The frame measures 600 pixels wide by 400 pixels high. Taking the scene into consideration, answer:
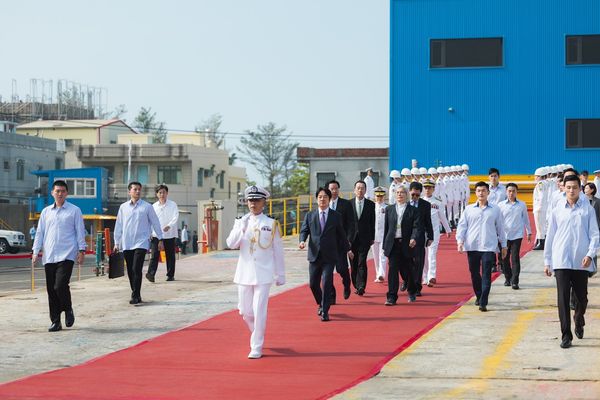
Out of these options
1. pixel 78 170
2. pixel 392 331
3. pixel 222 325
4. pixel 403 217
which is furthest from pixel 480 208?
pixel 78 170

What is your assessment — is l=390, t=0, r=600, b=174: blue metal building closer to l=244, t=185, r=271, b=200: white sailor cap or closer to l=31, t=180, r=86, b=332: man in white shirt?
l=31, t=180, r=86, b=332: man in white shirt

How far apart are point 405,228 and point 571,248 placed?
4634mm

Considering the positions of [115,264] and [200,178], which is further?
[200,178]

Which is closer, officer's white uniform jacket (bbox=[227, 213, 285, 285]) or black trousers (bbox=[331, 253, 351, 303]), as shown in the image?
officer's white uniform jacket (bbox=[227, 213, 285, 285])

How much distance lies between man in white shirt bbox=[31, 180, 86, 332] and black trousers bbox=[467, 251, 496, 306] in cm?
540

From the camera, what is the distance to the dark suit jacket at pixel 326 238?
15086 mm

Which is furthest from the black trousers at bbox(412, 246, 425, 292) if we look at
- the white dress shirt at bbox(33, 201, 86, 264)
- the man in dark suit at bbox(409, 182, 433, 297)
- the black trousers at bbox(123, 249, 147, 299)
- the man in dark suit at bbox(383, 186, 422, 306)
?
the white dress shirt at bbox(33, 201, 86, 264)

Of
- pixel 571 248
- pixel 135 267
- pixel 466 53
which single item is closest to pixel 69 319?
pixel 135 267

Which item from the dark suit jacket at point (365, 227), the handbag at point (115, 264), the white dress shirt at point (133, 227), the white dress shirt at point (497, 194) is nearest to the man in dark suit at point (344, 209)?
the dark suit jacket at point (365, 227)

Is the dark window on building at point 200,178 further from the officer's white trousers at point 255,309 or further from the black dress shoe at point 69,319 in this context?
the officer's white trousers at point 255,309

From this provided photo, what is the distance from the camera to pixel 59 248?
14.7 m

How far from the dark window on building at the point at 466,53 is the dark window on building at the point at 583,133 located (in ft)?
12.6

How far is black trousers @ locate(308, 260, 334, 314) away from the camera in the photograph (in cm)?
1481

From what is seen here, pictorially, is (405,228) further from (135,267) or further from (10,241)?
(10,241)
